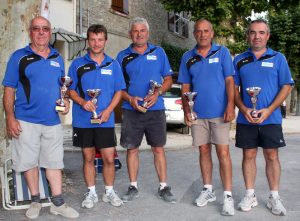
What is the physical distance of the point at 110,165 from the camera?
16.9 feet

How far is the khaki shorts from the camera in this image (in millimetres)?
4574

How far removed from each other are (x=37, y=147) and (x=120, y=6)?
13.8 m

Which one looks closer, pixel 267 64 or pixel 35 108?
pixel 35 108

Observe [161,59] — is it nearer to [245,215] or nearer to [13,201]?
[245,215]

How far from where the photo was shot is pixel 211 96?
4992mm

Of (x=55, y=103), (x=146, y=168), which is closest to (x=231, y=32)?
(x=146, y=168)

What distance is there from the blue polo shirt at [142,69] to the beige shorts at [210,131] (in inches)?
22.2

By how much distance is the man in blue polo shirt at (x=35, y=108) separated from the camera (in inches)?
177

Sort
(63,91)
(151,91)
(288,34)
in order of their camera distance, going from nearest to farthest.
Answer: (63,91)
(151,91)
(288,34)

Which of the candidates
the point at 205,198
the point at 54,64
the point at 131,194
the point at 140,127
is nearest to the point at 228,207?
the point at 205,198

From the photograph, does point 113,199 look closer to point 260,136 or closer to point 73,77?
point 73,77

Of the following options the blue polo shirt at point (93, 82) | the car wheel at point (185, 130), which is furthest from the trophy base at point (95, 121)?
the car wheel at point (185, 130)

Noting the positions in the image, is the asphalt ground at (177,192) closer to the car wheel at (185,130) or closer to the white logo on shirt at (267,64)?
the white logo on shirt at (267,64)

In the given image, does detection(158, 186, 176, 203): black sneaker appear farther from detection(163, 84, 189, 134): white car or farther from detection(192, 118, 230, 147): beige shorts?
detection(163, 84, 189, 134): white car
